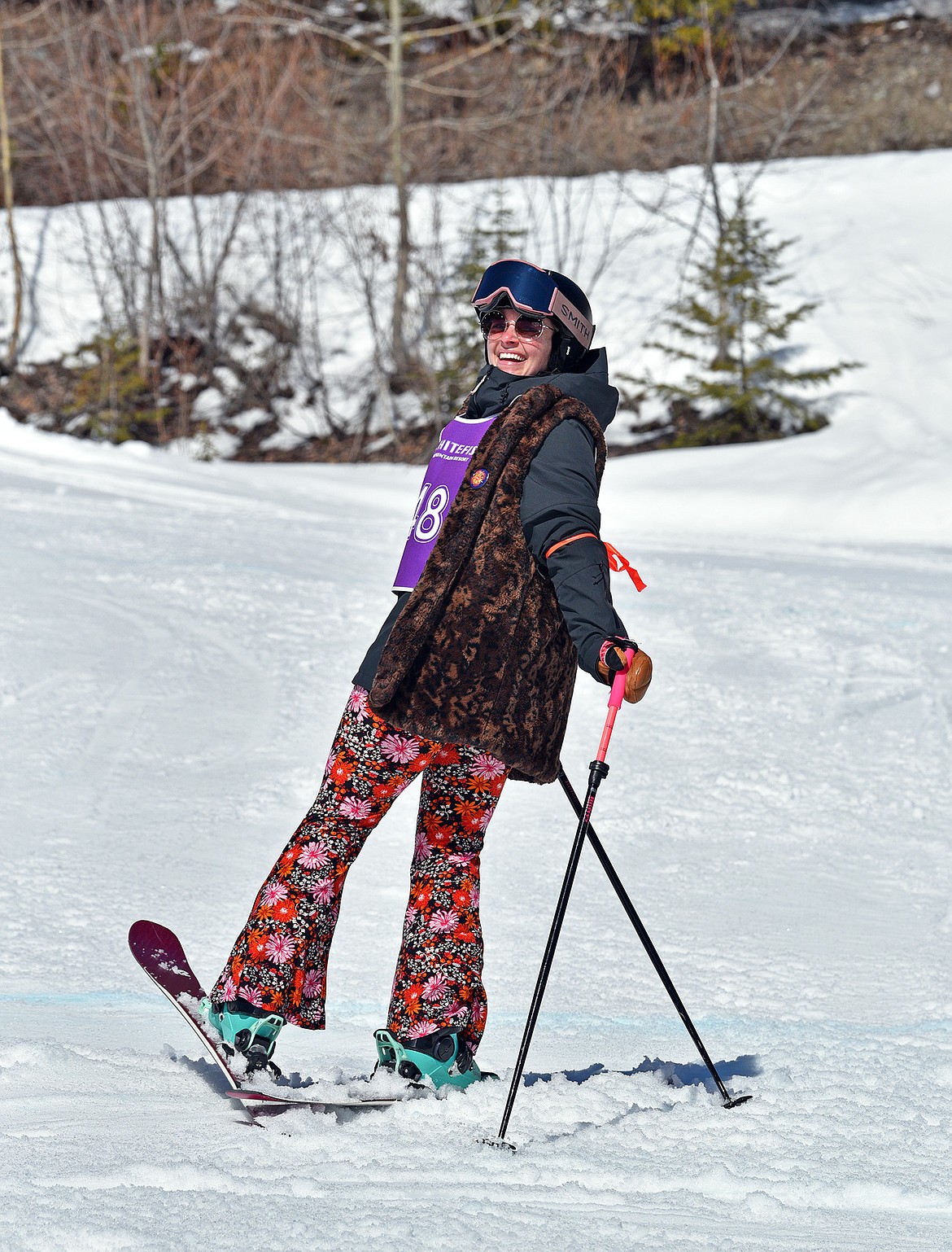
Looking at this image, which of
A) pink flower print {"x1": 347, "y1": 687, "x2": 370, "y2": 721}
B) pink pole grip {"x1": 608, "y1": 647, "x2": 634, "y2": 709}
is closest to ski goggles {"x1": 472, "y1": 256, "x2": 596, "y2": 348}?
pink pole grip {"x1": 608, "y1": 647, "x2": 634, "y2": 709}

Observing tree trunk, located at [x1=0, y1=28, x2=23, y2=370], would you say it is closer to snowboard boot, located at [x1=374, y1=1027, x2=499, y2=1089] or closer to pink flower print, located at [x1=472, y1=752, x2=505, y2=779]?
pink flower print, located at [x1=472, y1=752, x2=505, y2=779]

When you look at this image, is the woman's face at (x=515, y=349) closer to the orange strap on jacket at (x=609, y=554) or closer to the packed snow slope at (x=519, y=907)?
the orange strap on jacket at (x=609, y=554)

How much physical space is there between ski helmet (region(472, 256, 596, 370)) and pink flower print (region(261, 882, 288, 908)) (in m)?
1.07

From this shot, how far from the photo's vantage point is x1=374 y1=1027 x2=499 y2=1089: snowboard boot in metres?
2.26

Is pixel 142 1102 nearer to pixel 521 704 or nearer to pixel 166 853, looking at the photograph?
pixel 521 704

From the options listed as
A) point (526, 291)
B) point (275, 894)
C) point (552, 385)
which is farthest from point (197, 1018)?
point (526, 291)

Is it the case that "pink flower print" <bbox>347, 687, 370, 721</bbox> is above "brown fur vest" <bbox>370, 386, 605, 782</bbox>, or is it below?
below

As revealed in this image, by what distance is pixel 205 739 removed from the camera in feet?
15.5

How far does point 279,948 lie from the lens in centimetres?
Answer: 223

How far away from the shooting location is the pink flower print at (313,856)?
2.26 metres

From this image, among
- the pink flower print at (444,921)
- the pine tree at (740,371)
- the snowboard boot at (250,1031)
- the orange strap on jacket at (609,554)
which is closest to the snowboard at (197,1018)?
the snowboard boot at (250,1031)

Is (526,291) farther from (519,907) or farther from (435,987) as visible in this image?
(519,907)

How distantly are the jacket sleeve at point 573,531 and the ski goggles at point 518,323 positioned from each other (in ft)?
0.72

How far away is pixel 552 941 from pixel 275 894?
499 mm
